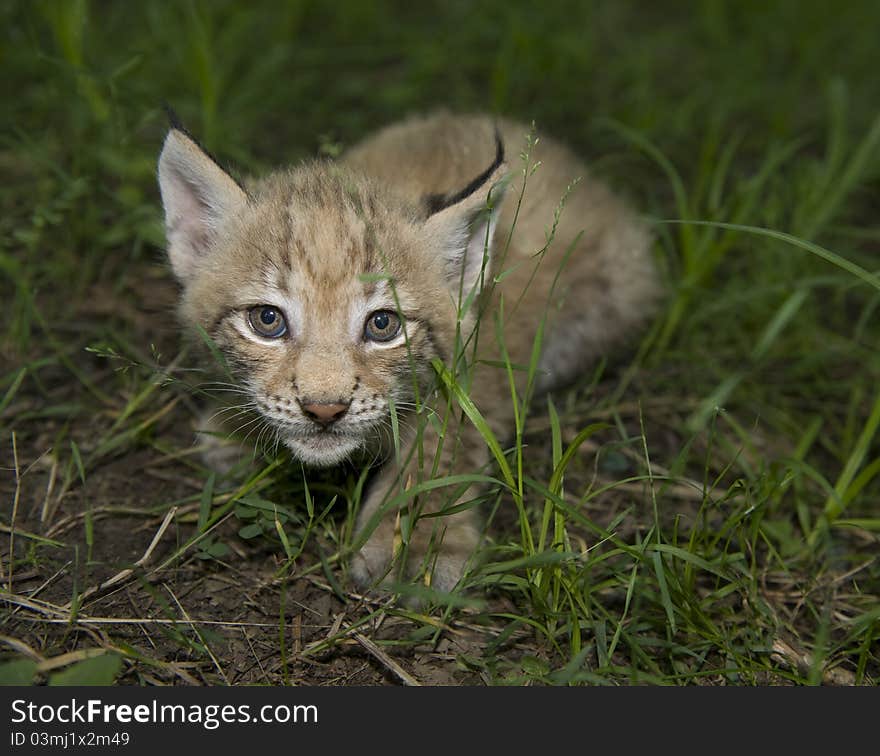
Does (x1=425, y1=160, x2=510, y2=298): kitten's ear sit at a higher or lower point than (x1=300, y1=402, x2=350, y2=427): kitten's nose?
higher

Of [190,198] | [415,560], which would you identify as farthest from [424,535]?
[190,198]

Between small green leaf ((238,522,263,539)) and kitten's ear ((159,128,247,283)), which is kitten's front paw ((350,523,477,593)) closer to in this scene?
small green leaf ((238,522,263,539))

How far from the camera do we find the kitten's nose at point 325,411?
2297 mm

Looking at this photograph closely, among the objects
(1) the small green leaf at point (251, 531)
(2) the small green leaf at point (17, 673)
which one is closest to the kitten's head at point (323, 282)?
(1) the small green leaf at point (251, 531)

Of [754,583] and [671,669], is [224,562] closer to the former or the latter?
[671,669]

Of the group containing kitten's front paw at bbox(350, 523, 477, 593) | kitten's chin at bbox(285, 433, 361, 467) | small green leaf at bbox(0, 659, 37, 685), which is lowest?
kitten's front paw at bbox(350, 523, 477, 593)

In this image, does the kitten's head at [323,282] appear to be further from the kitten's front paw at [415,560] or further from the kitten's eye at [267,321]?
the kitten's front paw at [415,560]

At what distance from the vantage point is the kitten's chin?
7.98 ft

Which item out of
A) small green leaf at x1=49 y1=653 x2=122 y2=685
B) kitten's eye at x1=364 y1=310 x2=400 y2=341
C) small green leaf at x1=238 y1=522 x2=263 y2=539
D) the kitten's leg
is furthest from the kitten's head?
small green leaf at x1=49 y1=653 x2=122 y2=685

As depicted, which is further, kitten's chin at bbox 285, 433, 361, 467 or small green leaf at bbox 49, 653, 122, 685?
Answer: kitten's chin at bbox 285, 433, 361, 467

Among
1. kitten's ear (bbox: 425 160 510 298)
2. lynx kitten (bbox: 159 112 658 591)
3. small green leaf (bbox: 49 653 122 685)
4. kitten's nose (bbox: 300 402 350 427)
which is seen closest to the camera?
small green leaf (bbox: 49 653 122 685)

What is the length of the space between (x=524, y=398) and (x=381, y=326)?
479 millimetres

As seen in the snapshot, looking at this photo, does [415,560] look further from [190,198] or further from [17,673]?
[190,198]

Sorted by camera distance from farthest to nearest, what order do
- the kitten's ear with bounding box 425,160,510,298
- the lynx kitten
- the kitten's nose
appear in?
the kitten's ear with bounding box 425,160,510,298, the lynx kitten, the kitten's nose
